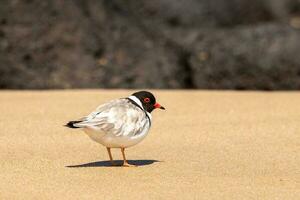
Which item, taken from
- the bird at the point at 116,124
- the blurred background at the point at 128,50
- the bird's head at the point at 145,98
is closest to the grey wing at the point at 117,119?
the bird at the point at 116,124

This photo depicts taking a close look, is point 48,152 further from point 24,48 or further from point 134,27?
point 134,27

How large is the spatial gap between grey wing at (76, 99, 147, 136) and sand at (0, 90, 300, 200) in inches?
13.3

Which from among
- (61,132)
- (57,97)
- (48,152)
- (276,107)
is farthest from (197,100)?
(48,152)

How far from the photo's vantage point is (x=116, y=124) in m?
6.12

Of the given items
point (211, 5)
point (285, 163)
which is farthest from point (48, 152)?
point (211, 5)

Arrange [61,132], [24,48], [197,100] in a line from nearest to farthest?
1. [61,132]
2. [197,100]
3. [24,48]

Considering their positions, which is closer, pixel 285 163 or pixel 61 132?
pixel 285 163

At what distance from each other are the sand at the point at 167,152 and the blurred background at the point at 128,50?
0.99 meters

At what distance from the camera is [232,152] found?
6.90m

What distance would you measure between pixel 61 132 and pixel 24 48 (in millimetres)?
3712

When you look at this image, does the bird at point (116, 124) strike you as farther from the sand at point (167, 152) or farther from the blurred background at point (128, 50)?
the blurred background at point (128, 50)

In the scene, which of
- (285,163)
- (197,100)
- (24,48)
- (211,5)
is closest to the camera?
(285,163)

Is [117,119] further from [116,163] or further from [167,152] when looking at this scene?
[167,152]

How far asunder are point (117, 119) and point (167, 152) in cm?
96
